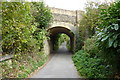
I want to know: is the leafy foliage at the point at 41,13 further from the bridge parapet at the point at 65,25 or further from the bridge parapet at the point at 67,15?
the bridge parapet at the point at 67,15

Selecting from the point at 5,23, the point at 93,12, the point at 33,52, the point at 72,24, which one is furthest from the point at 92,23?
the point at 5,23

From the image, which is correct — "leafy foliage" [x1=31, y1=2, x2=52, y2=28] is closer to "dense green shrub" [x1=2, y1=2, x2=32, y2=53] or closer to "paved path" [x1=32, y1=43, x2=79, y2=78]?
"paved path" [x1=32, y1=43, x2=79, y2=78]

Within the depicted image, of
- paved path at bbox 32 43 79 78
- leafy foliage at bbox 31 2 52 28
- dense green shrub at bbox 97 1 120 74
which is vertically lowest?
paved path at bbox 32 43 79 78

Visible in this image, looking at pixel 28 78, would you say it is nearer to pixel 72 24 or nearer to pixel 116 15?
pixel 116 15

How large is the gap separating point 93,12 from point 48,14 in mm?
4097

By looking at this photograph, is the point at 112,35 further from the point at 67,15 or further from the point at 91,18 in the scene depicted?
the point at 67,15

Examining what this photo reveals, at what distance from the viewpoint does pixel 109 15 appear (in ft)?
12.3

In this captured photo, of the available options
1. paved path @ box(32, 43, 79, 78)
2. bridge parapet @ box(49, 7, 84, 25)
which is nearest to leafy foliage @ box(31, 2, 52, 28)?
bridge parapet @ box(49, 7, 84, 25)

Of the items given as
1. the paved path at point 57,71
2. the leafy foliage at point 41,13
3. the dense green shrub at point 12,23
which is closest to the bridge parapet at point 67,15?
the leafy foliage at point 41,13

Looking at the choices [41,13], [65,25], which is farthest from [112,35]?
[65,25]

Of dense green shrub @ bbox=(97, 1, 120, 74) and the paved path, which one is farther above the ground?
dense green shrub @ bbox=(97, 1, 120, 74)

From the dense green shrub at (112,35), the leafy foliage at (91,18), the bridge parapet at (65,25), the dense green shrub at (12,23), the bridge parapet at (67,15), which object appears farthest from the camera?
the bridge parapet at (67,15)

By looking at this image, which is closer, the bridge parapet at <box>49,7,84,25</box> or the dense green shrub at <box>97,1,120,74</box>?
the dense green shrub at <box>97,1,120,74</box>

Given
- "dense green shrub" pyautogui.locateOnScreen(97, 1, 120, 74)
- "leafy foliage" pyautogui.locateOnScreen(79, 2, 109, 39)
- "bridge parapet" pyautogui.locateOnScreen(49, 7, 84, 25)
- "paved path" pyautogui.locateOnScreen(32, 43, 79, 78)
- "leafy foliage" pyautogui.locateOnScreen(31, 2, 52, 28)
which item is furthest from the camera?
"bridge parapet" pyautogui.locateOnScreen(49, 7, 84, 25)
